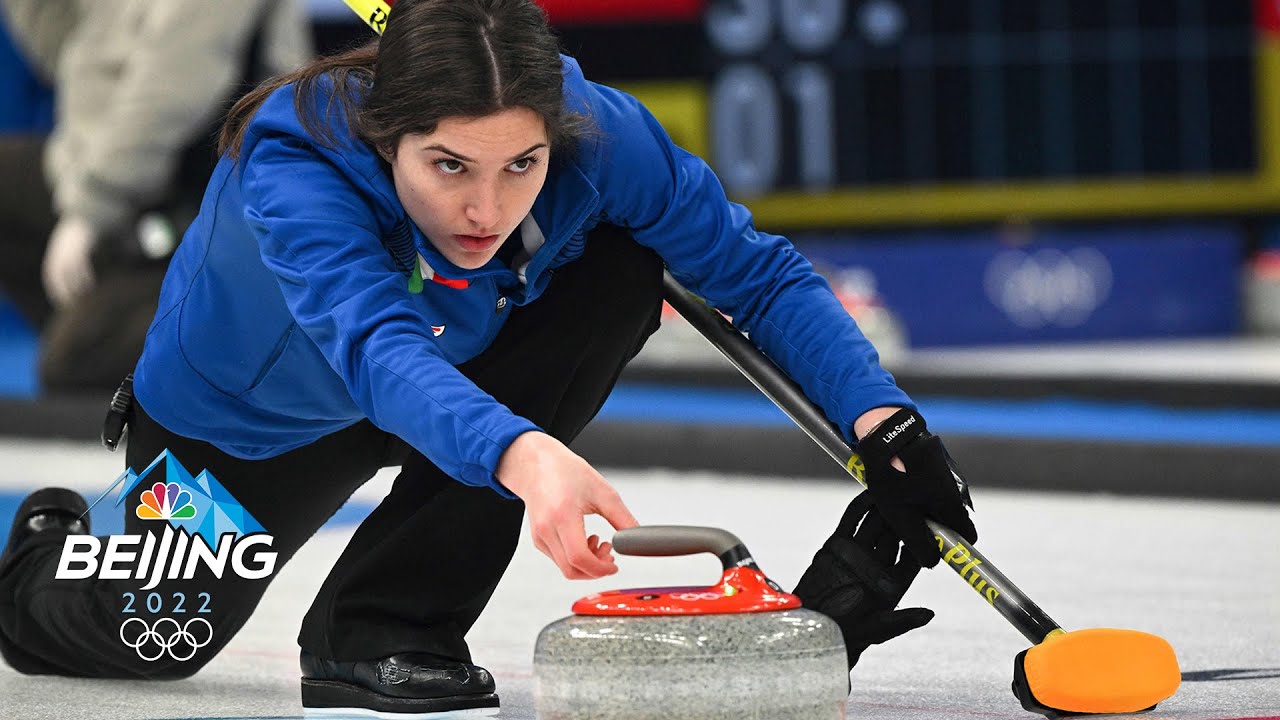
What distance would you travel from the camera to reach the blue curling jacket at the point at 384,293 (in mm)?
1606

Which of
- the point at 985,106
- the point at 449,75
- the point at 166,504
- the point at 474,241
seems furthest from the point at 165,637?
the point at 985,106

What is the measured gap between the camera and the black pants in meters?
1.92

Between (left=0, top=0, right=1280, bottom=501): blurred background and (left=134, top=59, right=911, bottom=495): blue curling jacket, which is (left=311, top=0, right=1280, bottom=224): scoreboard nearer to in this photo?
(left=0, top=0, right=1280, bottom=501): blurred background

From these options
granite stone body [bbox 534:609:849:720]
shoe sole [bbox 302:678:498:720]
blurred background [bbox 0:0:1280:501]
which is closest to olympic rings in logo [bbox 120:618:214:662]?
shoe sole [bbox 302:678:498:720]

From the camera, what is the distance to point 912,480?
1887 millimetres

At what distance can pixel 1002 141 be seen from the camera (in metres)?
7.97

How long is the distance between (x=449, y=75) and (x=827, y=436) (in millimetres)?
559

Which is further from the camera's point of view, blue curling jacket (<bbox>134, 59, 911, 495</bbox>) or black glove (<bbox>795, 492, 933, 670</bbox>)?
black glove (<bbox>795, 492, 933, 670</bbox>)

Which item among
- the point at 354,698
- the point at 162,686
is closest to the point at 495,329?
the point at 354,698

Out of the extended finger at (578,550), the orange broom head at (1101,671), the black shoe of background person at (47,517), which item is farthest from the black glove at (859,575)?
the black shoe of background person at (47,517)

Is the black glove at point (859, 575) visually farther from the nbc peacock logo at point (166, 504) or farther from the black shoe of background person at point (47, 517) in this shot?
the black shoe of background person at point (47, 517)

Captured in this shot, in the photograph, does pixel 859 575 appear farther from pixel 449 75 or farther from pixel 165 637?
pixel 165 637

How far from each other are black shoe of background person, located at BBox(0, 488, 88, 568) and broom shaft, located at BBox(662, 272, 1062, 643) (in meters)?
0.74

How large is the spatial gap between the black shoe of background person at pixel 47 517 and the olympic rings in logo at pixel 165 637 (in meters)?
0.18
